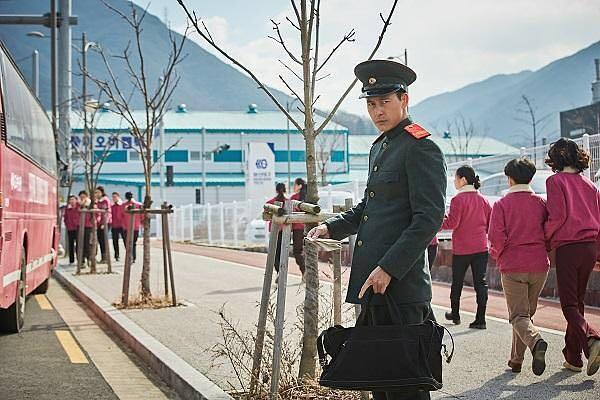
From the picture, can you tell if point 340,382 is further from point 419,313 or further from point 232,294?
point 232,294

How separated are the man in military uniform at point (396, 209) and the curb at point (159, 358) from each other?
7.31ft

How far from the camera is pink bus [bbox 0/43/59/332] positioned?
9.27 metres

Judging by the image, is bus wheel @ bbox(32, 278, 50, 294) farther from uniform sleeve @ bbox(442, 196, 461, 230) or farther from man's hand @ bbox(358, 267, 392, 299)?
man's hand @ bbox(358, 267, 392, 299)

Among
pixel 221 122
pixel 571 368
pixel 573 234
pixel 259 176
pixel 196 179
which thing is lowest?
pixel 571 368

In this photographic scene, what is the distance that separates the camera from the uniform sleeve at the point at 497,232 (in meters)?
7.26

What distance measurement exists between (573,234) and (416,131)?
321cm

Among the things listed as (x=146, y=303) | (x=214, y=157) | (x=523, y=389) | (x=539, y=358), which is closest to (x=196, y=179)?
(x=214, y=157)

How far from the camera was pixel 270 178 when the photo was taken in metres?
38.8

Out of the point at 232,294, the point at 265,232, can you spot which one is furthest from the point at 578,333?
the point at 265,232

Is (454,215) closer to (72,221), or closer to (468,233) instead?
(468,233)

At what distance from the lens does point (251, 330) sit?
30.4ft

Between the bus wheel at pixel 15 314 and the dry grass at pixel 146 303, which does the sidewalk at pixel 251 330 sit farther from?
the bus wheel at pixel 15 314

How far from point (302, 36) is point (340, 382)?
2864 mm

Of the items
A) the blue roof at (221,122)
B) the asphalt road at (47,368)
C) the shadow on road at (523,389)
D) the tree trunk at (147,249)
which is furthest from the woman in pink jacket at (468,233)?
the blue roof at (221,122)
